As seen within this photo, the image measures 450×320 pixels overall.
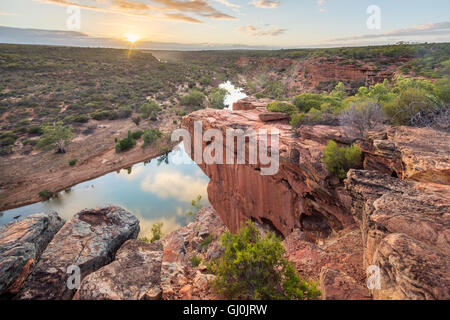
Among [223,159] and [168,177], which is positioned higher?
[223,159]

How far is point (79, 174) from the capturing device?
2483cm

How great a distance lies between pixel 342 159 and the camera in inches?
329

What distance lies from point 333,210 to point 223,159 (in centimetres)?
698

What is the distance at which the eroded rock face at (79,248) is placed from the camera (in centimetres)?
500

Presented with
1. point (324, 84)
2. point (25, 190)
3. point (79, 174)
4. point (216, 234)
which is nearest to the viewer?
point (216, 234)

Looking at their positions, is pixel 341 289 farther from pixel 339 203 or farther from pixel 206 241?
pixel 206 241

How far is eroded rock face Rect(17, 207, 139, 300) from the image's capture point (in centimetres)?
500

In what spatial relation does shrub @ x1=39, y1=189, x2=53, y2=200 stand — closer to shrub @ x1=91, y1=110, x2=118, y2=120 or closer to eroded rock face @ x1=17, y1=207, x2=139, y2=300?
shrub @ x1=91, y1=110, x2=118, y2=120

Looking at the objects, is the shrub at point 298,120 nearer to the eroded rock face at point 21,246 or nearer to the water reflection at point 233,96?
the eroded rock face at point 21,246

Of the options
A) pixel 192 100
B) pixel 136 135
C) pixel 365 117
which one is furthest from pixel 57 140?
pixel 365 117

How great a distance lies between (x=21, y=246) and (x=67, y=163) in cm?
2510

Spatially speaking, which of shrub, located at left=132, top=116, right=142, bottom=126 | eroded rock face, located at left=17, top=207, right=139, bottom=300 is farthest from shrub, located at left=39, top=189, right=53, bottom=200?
eroded rock face, located at left=17, top=207, right=139, bottom=300
